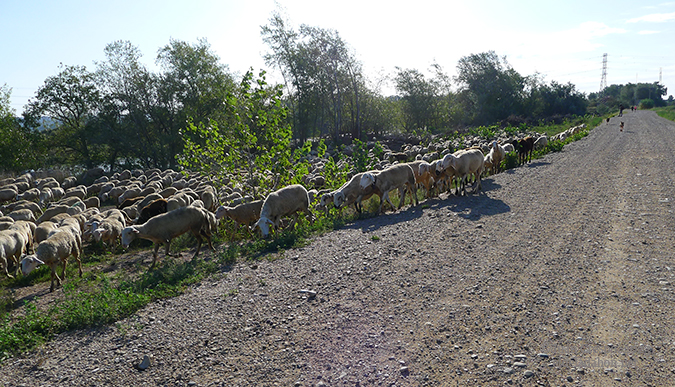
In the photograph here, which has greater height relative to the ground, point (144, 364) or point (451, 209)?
point (451, 209)

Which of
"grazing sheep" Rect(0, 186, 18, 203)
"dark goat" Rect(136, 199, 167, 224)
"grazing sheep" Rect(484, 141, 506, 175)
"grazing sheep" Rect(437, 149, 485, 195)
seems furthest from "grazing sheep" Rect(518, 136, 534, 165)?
"grazing sheep" Rect(0, 186, 18, 203)

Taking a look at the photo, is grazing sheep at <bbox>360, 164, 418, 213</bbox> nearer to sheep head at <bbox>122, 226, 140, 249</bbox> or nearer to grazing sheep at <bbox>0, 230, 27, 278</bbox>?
sheep head at <bbox>122, 226, 140, 249</bbox>

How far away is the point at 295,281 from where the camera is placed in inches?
327

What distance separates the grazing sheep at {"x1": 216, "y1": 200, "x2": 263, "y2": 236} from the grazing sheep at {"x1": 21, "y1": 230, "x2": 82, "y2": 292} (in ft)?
14.3

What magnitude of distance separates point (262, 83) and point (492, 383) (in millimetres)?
9995

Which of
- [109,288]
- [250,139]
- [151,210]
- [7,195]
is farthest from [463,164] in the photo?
[7,195]

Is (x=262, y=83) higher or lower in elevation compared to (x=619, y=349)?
higher

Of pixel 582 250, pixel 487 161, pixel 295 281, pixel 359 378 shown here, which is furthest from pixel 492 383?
pixel 487 161

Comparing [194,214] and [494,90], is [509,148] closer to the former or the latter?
[194,214]

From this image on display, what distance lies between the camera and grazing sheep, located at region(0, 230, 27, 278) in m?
12.1

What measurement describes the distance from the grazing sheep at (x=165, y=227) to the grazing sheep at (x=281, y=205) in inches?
73.1

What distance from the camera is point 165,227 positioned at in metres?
11.5

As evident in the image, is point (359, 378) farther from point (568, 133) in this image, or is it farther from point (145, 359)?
point (568, 133)

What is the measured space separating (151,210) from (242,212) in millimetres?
4674
